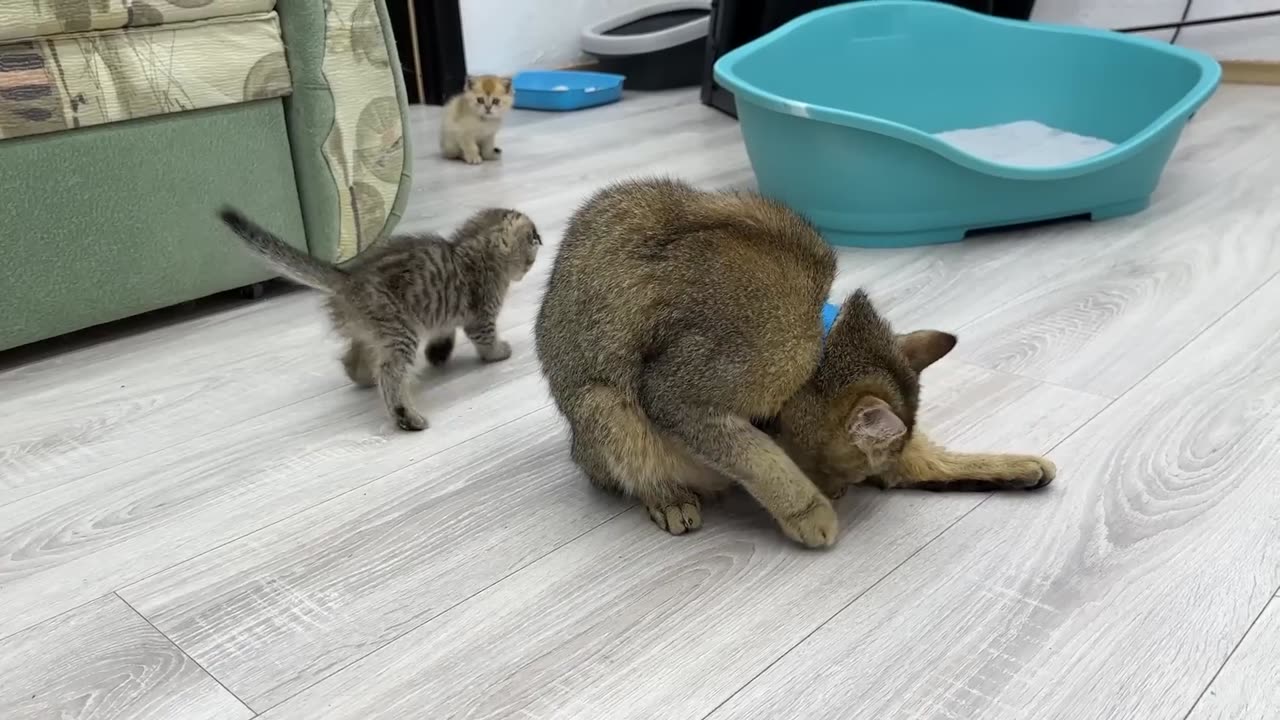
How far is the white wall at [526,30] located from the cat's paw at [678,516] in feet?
11.6

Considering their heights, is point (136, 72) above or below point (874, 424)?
above

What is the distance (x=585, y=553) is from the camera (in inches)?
50.3

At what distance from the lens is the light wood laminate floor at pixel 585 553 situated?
3.43 ft

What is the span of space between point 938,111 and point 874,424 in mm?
2221

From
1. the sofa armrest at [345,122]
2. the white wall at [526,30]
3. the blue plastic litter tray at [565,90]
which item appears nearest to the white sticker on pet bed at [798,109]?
the sofa armrest at [345,122]

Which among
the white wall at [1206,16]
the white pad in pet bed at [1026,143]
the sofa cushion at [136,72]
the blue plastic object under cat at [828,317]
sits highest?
the sofa cushion at [136,72]

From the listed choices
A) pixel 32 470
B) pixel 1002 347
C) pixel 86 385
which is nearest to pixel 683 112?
pixel 1002 347

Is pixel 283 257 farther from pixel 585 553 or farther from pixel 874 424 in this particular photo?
pixel 874 424

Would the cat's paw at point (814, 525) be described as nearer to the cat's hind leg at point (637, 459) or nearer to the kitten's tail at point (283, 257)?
the cat's hind leg at point (637, 459)

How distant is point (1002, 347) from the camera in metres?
1.83

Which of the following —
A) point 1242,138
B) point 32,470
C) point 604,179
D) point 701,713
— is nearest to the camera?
point 701,713

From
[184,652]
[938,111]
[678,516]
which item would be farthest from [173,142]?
[938,111]

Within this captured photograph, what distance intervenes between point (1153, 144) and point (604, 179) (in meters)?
1.55

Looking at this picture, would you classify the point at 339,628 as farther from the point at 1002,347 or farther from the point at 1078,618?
the point at 1002,347
